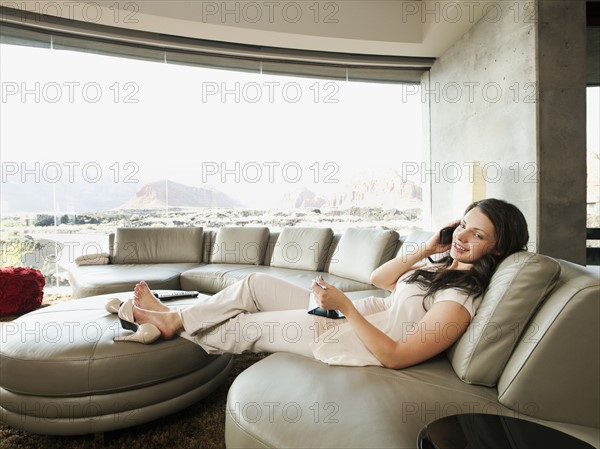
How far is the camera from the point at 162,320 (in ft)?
5.45

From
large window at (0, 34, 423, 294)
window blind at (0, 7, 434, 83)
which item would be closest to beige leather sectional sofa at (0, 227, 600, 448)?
large window at (0, 34, 423, 294)

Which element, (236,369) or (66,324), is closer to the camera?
(66,324)

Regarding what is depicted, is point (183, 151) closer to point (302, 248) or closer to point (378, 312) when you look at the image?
point (302, 248)

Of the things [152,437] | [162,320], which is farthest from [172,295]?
[152,437]

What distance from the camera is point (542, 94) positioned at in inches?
124

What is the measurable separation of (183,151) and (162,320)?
11.2 ft

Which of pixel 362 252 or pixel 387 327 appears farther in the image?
pixel 362 252

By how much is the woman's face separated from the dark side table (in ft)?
2.17

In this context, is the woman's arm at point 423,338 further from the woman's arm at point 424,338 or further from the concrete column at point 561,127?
the concrete column at point 561,127

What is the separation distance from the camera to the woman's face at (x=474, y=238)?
4.51 ft

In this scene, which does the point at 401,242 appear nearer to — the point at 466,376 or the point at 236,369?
the point at 236,369

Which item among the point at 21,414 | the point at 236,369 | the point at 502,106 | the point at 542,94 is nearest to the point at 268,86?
the point at 502,106

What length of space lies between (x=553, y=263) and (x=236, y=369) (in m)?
1.76

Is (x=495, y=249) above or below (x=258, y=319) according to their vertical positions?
above
